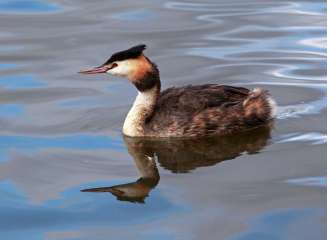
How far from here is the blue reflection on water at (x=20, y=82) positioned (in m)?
11.0

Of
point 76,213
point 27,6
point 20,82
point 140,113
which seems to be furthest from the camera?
point 27,6

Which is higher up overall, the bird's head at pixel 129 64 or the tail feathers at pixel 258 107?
the bird's head at pixel 129 64

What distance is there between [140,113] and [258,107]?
1.11m

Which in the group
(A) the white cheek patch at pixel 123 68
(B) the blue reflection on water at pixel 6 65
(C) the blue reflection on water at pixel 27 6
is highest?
(A) the white cheek patch at pixel 123 68

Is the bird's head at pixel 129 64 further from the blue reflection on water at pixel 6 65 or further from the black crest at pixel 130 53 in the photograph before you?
the blue reflection on water at pixel 6 65

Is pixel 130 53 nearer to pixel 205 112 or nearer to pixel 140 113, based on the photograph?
pixel 140 113

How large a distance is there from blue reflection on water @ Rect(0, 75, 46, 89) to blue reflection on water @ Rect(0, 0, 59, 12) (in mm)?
3791

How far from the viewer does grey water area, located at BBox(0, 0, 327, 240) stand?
24.0 ft

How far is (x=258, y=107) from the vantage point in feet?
31.6

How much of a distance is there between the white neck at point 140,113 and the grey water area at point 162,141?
0.35 ft

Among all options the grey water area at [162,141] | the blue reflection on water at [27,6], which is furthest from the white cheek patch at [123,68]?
the blue reflection on water at [27,6]

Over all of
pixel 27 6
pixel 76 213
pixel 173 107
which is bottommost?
pixel 27 6

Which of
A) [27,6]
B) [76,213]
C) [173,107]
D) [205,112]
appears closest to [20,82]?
[173,107]

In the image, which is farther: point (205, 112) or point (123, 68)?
point (205, 112)
